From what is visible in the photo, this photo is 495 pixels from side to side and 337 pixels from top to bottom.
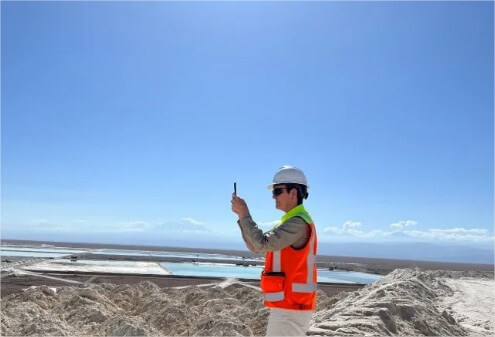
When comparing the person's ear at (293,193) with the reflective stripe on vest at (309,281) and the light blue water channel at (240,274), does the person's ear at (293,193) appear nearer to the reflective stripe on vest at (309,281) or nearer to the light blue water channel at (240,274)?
the reflective stripe on vest at (309,281)

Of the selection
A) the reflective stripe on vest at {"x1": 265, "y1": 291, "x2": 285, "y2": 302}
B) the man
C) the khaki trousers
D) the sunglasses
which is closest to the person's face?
the sunglasses

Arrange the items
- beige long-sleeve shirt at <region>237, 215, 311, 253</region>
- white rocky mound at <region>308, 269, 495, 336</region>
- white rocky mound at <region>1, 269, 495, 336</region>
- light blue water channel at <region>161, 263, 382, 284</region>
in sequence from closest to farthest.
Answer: beige long-sleeve shirt at <region>237, 215, 311, 253</region> → white rocky mound at <region>308, 269, 495, 336</region> → white rocky mound at <region>1, 269, 495, 336</region> → light blue water channel at <region>161, 263, 382, 284</region>

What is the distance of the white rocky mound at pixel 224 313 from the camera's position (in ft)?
29.6

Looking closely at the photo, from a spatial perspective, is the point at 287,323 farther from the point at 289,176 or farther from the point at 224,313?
the point at 224,313

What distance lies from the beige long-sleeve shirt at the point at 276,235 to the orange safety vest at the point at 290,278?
5 centimetres

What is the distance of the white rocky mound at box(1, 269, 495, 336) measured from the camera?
29.6 feet

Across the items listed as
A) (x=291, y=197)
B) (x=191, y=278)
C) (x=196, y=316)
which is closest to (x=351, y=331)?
(x=291, y=197)

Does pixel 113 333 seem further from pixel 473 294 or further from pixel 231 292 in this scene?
pixel 473 294

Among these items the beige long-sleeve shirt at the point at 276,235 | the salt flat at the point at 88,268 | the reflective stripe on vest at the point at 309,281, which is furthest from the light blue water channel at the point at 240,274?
the beige long-sleeve shirt at the point at 276,235

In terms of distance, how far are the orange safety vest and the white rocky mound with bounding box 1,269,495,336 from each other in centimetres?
477

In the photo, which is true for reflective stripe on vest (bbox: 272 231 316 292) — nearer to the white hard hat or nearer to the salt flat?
the white hard hat

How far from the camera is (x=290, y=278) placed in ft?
10.4

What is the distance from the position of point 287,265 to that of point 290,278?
0.28 feet

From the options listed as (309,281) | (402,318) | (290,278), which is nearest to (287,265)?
(290,278)
